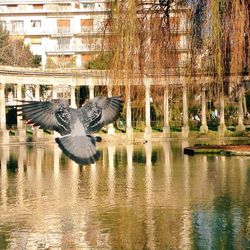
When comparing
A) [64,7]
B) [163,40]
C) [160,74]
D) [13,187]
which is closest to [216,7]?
[163,40]

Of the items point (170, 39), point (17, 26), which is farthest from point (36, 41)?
point (170, 39)

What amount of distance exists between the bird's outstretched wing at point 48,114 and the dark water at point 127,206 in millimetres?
3982

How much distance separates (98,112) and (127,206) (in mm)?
9300

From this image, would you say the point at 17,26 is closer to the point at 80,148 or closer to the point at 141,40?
the point at 141,40

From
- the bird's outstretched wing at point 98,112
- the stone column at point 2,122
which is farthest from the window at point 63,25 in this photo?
the bird's outstretched wing at point 98,112

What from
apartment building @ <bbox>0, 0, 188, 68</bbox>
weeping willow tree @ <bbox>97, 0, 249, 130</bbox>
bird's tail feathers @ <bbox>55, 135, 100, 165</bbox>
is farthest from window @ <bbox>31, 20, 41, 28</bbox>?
bird's tail feathers @ <bbox>55, 135, 100, 165</bbox>

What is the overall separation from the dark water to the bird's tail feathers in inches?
151

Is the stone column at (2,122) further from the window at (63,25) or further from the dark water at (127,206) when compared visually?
the window at (63,25)

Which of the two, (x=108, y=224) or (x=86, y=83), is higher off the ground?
(x=86, y=83)

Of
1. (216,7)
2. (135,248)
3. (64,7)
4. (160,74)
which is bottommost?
(135,248)

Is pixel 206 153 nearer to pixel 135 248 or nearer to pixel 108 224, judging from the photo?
pixel 108 224

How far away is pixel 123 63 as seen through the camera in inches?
1173

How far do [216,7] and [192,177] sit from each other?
9825 millimetres

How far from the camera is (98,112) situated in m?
15.9
